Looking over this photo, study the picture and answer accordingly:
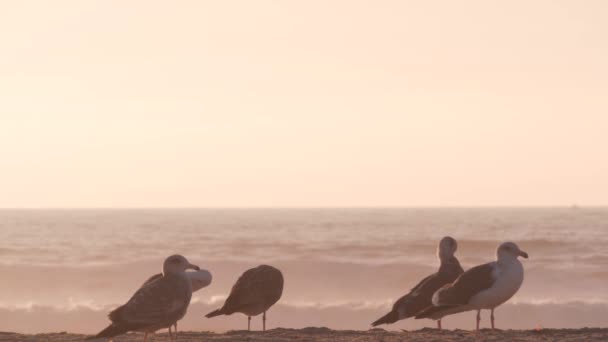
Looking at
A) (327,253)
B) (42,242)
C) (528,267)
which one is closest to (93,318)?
(528,267)

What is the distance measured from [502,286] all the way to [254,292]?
4739mm

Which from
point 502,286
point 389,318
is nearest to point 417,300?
point 389,318

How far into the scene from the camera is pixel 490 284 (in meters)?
13.4

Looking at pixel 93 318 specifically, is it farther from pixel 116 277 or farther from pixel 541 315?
pixel 116 277

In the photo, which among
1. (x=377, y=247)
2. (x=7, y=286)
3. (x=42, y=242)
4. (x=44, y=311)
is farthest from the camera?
(x=42, y=242)

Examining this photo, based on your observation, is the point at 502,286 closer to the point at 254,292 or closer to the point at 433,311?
the point at 433,311

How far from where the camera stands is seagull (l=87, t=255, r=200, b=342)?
1277 centimetres

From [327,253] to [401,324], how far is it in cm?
3103

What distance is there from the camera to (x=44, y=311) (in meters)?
26.3

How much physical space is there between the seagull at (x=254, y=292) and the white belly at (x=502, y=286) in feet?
13.9

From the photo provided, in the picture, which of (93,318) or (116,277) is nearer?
(93,318)

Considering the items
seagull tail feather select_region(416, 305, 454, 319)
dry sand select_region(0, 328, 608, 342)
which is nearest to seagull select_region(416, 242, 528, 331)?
seagull tail feather select_region(416, 305, 454, 319)

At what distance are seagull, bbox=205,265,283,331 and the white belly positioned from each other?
4242 millimetres

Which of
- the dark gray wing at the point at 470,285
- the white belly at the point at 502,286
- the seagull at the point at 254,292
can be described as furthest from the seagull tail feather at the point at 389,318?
the seagull at the point at 254,292
